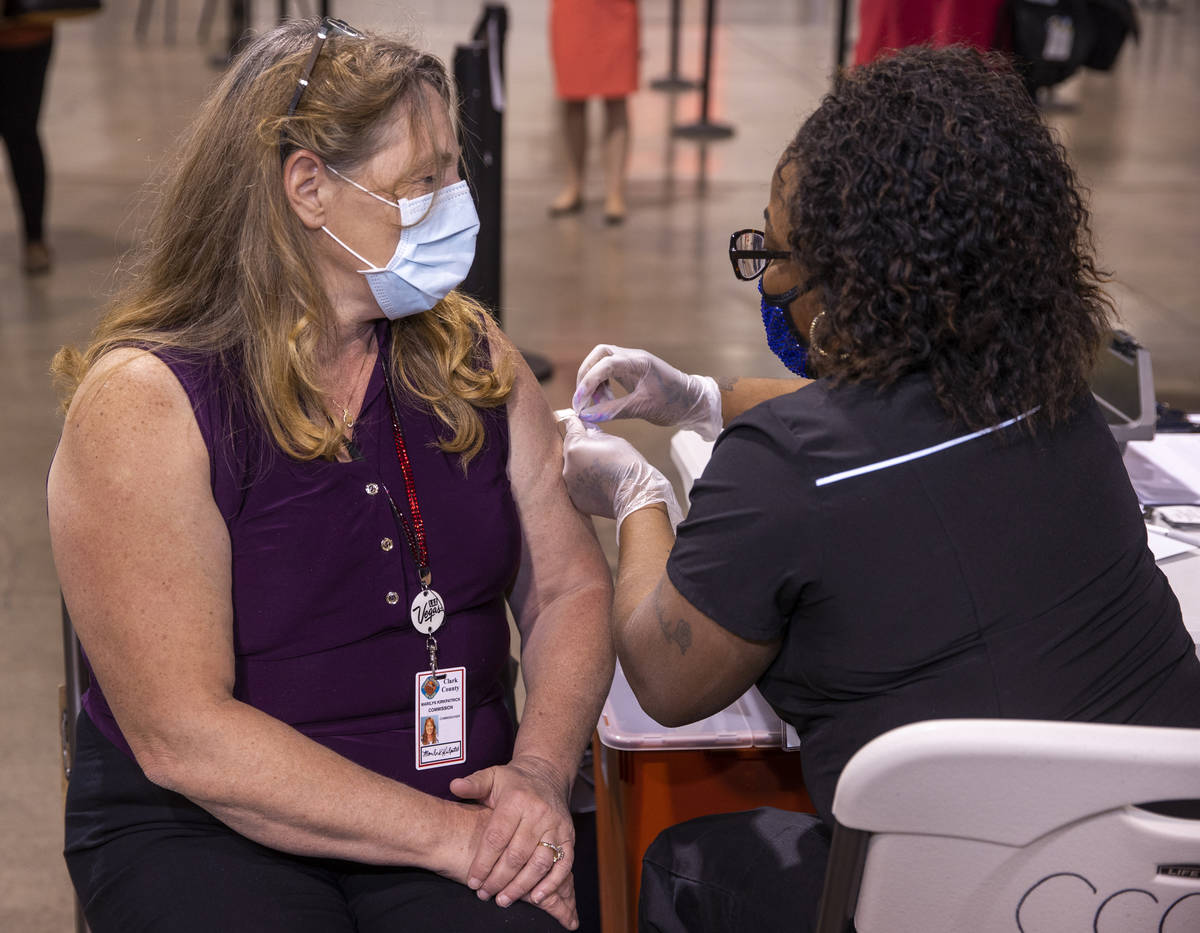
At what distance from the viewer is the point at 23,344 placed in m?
4.69

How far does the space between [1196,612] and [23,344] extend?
13.5ft

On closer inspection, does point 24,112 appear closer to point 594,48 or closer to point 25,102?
point 25,102

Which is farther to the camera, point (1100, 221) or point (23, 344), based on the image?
point (1100, 221)

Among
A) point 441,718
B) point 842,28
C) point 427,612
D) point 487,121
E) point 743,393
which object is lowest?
point 441,718

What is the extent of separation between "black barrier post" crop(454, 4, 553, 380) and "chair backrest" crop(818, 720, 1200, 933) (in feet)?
8.68

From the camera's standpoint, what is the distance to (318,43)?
1561 mm

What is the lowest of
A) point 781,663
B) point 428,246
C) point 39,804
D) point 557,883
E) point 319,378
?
point 39,804

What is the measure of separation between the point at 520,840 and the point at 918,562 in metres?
0.56

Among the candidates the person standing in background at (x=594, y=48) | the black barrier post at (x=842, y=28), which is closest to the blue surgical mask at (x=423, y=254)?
the person standing in background at (x=594, y=48)

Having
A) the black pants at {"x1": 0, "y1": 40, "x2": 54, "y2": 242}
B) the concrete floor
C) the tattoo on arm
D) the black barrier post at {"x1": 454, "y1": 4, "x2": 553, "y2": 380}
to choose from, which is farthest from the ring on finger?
the black pants at {"x1": 0, "y1": 40, "x2": 54, "y2": 242}

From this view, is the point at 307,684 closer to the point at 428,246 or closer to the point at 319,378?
the point at 319,378

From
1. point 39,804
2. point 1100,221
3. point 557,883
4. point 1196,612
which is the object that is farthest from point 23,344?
point 1100,221

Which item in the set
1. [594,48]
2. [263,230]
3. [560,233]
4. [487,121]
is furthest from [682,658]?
[560,233]

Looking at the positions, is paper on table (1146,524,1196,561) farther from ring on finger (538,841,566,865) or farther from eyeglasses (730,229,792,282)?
ring on finger (538,841,566,865)
